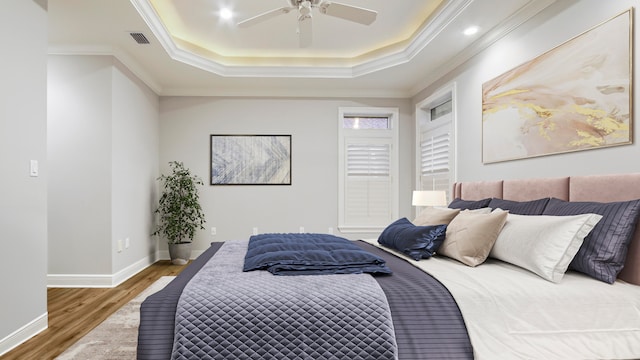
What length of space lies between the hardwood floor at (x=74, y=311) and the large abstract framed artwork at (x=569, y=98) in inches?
144

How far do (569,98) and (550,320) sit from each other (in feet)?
5.34

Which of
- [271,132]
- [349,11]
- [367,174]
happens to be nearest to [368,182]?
[367,174]

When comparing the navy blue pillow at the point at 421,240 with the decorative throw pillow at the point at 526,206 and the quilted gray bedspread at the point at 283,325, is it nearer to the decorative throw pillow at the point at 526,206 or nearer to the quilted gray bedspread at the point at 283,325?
the decorative throw pillow at the point at 526,206

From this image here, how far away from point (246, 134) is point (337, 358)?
4229 millimetres

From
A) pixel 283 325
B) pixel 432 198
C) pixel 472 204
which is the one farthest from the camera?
pixel 432 198

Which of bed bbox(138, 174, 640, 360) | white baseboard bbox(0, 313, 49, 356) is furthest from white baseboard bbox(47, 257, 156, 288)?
bed bbox(138, 174, 640, 360)

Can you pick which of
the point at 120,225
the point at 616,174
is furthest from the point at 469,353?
the point at 120,225

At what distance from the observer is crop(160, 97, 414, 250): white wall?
16.9ft

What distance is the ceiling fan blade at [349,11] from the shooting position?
257cm

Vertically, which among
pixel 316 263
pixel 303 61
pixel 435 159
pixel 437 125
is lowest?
pixel 316 263

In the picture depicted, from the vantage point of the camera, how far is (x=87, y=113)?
3.64 meters

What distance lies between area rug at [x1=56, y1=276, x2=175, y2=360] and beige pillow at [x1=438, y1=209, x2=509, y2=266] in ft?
6.69

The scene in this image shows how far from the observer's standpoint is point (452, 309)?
151cm

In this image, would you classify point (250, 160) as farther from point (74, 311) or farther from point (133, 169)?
point (74, 311)
